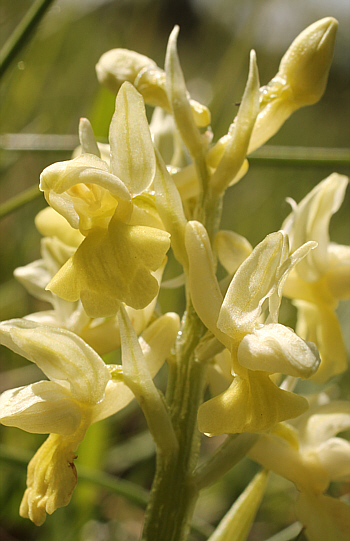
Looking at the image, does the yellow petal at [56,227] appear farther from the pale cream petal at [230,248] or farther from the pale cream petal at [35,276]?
the pale cream petal at [230,248]

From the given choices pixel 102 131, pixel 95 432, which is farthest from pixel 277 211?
pixel 95 432

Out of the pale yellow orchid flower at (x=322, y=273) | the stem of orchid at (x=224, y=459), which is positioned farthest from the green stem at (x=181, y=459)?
the pale yellow orchid flower at (x=322, y=273)

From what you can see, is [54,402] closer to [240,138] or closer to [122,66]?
[240,138]

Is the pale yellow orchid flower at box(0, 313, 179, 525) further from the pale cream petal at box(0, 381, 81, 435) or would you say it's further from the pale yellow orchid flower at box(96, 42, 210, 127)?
the pale yellow orchid flower at box(96, 42, 210, 127)

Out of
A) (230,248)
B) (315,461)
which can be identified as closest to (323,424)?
(315,461)

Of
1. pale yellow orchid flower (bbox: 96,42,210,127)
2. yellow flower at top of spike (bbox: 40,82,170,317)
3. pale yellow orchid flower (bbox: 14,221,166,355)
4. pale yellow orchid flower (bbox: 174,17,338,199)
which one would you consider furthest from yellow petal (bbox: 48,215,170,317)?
pale yellow orchid flower (bbox: 96,42,210,127)

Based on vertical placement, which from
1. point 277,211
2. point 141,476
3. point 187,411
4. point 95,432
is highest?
point 187,411

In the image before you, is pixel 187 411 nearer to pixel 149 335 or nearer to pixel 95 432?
pixel 149 335
